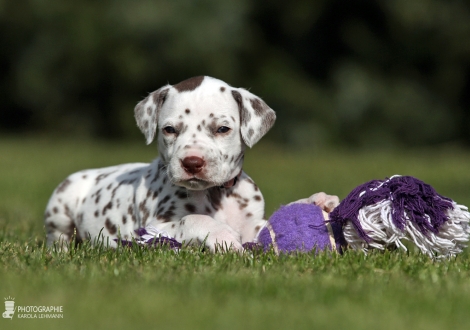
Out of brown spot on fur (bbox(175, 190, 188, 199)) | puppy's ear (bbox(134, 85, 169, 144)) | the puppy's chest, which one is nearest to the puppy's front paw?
the puppy's chest

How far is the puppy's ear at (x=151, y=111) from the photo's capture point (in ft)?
20.2

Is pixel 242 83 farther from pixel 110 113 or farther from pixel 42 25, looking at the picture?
pixel 42 25

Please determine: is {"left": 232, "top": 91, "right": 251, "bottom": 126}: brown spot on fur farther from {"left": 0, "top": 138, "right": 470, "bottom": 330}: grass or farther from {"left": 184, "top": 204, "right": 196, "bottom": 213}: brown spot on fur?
{"left": 0, "top": 138, "right": 470, "bottom": 330}: grass

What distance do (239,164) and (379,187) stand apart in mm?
1186

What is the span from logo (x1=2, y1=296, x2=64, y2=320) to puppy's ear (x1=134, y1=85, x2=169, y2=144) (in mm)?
2626

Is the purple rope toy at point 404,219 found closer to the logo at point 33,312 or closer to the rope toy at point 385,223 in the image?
the rope toy at point 385,223

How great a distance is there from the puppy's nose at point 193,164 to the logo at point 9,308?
1.93 m

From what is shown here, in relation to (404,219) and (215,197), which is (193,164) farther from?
(404,219)

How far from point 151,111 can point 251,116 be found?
2.84 ft

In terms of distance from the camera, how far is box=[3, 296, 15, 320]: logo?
144 inches

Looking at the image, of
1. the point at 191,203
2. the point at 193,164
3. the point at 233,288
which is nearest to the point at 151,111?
the point at 191,203

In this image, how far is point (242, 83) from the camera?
28.5m

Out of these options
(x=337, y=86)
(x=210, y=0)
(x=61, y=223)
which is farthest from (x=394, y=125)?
(x=61, y=223)

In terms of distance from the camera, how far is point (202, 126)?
226 inches
